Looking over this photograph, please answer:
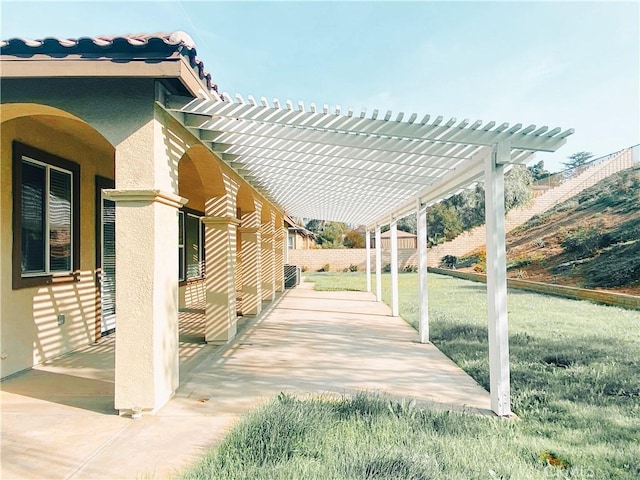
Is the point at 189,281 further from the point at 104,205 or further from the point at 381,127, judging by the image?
the point at 381,127

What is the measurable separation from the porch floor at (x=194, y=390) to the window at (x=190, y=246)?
350 cm

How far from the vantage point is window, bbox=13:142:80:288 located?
235 inches

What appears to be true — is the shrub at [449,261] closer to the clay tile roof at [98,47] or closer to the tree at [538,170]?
the clay tile roof at [98,47]

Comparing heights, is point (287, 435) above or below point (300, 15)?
below

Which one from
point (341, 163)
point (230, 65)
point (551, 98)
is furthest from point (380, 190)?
point (230, 65)

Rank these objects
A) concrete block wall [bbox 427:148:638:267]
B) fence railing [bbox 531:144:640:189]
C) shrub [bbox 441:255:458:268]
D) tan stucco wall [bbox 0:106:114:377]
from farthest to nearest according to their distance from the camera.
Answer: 1. shrub [bbox 441:255:458:268]
2. concrete block wall [bbox 427:148:638:267]
3. fence railing [bbox 531:144:640:189]
4. tan stucco wall [bbox 0:106:114:377]

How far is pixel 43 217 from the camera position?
6641 millimetres

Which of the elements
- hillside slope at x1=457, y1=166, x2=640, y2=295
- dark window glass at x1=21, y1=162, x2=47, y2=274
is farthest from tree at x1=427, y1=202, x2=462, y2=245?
dark window glass at x1=21, y1=162, x2=47, y2=274

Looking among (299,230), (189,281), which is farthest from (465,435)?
(299,230)

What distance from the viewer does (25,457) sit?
3.65 metres

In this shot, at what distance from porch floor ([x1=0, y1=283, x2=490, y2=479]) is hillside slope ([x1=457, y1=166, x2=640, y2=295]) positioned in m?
11.6

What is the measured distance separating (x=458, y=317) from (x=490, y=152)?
704 cm

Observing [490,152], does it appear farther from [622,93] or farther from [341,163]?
[622,93]

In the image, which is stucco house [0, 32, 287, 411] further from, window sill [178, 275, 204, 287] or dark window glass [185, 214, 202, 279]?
dark window glass [185, 214, 202, 279]
